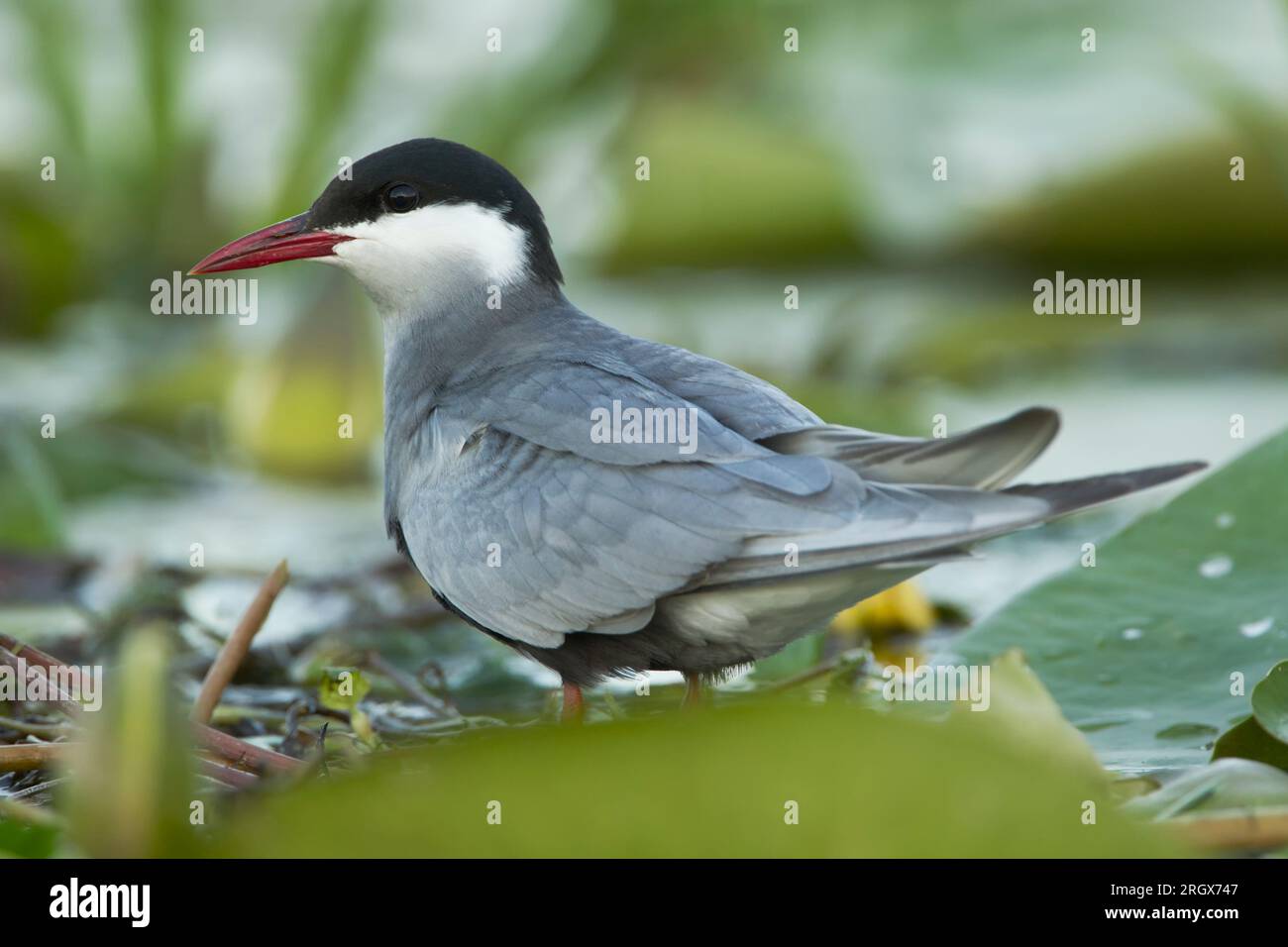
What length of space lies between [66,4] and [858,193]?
2.77 m

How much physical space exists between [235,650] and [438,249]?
0.78 meters

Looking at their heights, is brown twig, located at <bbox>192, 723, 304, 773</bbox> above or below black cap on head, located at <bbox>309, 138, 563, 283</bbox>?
below

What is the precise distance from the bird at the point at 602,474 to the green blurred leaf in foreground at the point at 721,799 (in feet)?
1.43

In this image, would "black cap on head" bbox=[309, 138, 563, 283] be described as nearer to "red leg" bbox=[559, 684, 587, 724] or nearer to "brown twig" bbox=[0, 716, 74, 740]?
"red leg" bbox=[559, 684, 587, 724]

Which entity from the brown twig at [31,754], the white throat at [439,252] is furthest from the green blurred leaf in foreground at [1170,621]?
the brown twig at [31,754]

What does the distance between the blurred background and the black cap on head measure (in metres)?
1.16

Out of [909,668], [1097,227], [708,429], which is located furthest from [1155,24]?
[708,429]

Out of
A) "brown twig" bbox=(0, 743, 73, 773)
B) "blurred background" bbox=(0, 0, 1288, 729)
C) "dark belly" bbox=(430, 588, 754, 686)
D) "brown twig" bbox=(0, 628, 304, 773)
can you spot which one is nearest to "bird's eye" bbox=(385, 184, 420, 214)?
"dark belly" bbox=(430, 588, 754, 686)

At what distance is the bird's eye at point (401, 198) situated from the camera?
2.62 meters

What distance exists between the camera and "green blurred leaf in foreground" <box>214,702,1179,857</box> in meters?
1.33

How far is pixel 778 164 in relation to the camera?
6.03 meters

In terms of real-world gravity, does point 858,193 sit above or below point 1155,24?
below

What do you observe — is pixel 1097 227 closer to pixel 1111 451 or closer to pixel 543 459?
pixel 1111 451
